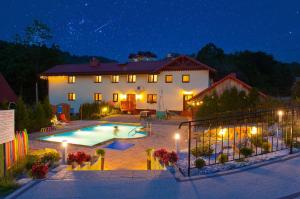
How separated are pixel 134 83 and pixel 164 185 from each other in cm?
2247

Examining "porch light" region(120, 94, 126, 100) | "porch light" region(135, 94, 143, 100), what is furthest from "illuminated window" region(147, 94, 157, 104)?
"porch light" region(120, 94, 126, 100)

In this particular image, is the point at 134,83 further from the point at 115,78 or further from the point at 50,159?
the point at 50,159

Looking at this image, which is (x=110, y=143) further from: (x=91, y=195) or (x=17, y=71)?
(x=17, y=71)

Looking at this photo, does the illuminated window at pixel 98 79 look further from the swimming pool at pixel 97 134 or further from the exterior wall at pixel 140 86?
the swimming pool at pixel 97 134

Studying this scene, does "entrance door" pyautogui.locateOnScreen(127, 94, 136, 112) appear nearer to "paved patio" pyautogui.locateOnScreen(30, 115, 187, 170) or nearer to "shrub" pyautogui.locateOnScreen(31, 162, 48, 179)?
"paved patio" pyautogui.locateOnScreen(30, 115, 187, 170)

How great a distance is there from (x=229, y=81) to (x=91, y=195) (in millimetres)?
14470

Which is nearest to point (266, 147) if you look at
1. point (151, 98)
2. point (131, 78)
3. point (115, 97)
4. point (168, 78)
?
point (168, 78)

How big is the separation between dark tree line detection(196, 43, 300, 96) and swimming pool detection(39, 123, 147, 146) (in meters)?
28.2

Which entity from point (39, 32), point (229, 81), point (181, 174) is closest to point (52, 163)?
point (181, 174)

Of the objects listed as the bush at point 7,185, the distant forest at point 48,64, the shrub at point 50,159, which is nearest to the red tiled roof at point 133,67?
the distant forest at point 48,64

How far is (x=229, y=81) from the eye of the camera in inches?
702

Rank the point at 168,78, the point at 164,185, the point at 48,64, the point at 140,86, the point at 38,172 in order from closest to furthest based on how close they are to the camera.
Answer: the point at 164,185 → the point at 38,172 → the point at 168,78 → the point at 140,86 → the point at 48,64

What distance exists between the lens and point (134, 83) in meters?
27.7

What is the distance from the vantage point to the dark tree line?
1731 inches
